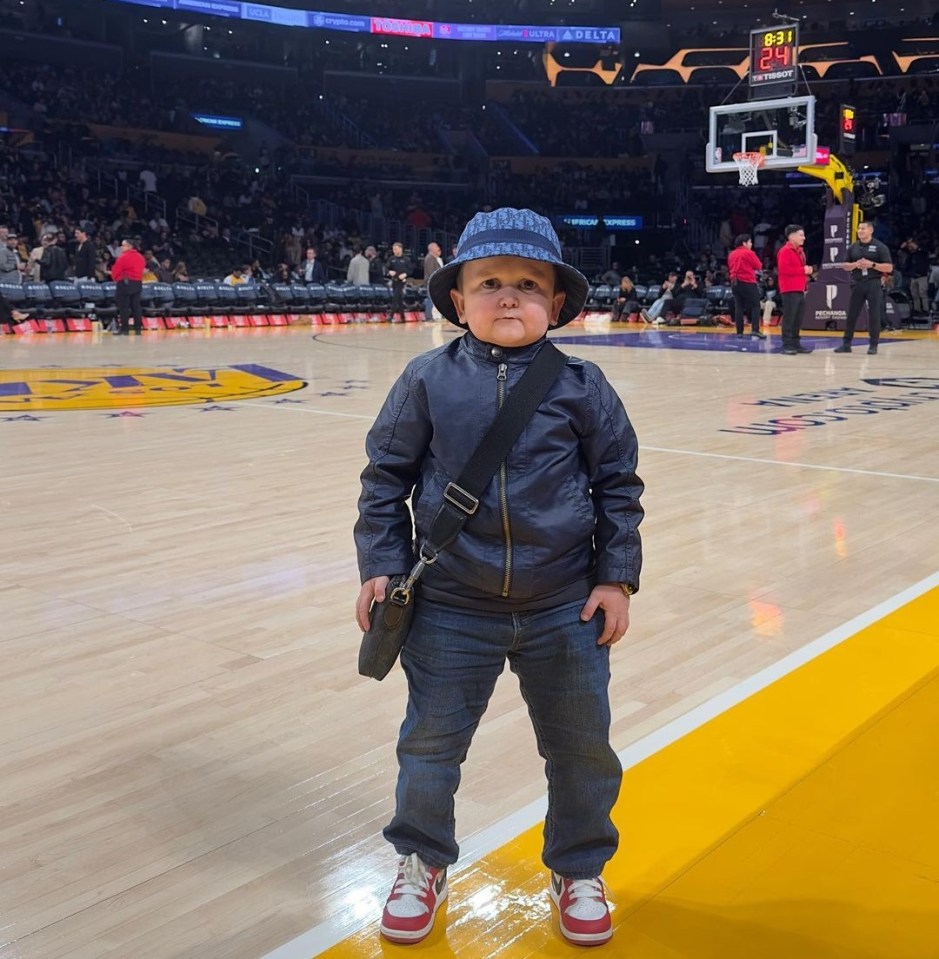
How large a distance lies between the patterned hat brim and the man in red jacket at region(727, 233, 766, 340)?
1468 centimetres

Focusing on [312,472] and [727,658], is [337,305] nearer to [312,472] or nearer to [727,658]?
[312,472]

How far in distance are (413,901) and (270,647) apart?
1458 millimetres

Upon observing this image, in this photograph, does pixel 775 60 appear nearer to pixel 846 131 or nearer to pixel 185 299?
pixel 846 131

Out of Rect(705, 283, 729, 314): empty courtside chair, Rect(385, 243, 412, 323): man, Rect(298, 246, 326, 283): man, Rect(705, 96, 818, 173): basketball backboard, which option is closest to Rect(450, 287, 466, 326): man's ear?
Rect(705, 96, 818, 173): basketball backboard

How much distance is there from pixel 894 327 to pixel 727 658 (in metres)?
18.3

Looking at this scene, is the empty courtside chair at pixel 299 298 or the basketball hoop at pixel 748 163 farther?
the empty courtside chair at pixel 299 298

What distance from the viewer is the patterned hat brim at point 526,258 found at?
69.7 inches

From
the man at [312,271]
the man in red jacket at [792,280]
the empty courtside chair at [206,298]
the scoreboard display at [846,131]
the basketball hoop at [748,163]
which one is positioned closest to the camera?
the man in red jacket at [792,280]

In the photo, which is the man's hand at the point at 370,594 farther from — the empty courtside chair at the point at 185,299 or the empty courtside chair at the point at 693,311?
the empty courtside chair at the point at 693,311

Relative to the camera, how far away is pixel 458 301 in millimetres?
1928

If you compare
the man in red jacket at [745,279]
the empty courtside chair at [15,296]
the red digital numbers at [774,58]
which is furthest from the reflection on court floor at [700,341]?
the empty courtside chair at [15,296]

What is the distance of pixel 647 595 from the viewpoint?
3.67 meters

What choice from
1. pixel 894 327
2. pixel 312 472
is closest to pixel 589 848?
pixel 312 472

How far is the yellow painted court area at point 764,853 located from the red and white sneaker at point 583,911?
0.02 metres
